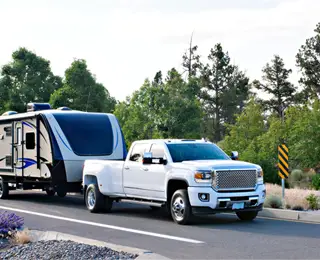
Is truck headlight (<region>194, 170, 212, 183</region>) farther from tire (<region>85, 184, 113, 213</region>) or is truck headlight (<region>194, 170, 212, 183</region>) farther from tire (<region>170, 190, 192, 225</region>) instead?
tire (<region>85, 184, 113, 213</region>)

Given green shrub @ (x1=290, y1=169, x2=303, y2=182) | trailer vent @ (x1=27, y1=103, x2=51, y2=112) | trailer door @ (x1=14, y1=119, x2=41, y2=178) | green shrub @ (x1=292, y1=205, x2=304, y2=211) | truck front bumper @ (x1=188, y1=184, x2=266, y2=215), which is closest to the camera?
truck front bumper @ (x1=188, y1=184, x2=266, y2=215)


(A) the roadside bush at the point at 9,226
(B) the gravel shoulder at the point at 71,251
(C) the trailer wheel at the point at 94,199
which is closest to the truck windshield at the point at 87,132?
(C) the trailer wheel at the point at 94,199

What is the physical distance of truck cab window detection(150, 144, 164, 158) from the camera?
599 inches

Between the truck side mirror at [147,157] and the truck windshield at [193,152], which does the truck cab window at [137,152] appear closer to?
the truck side mirror at [147,157]

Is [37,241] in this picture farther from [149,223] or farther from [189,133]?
[189,133]

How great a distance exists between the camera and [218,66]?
2869 inches

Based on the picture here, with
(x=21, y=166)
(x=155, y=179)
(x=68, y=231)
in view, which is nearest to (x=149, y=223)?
(x=155, y=179)

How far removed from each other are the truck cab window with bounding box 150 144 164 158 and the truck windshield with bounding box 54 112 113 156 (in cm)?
477

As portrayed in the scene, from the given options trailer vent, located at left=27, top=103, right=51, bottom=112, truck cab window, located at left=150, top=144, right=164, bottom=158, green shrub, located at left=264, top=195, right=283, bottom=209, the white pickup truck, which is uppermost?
trailer vent, located at left=27, top=103, right=51, bottom=112

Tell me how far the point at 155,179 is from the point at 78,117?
Result: 6.20 metres

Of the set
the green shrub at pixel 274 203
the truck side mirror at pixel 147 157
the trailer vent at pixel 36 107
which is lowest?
the green shrub at pixel 274 203

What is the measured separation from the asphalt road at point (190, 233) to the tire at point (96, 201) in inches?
10.9

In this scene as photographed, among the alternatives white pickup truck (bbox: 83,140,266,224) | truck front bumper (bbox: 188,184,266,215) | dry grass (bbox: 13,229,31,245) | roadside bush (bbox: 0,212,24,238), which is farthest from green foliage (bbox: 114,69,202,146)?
dry grass (bbox: 13,229,31,245)

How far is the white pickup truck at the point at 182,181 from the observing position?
45.4 ft
